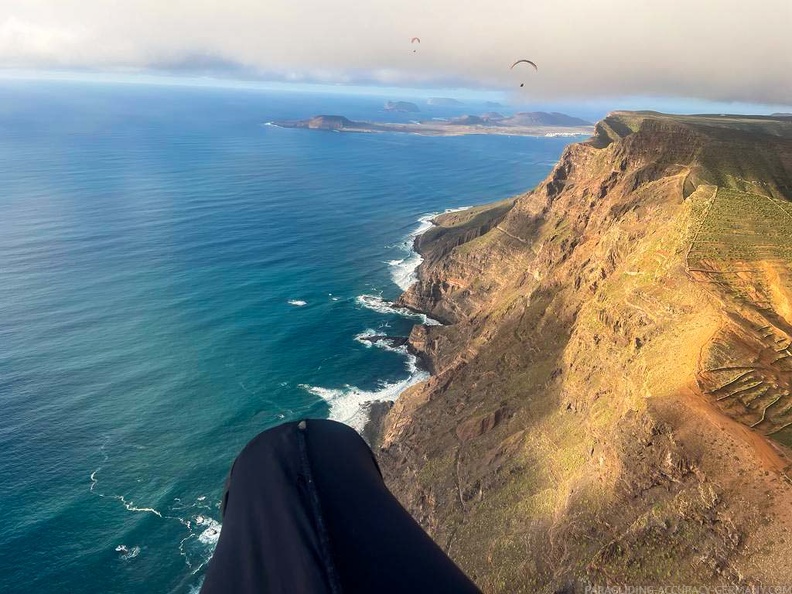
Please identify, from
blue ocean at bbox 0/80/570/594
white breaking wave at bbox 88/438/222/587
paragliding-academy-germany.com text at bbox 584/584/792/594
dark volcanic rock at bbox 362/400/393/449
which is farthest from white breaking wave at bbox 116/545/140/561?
paragliding-academy-germany.com text at bbox 584/584/792/594

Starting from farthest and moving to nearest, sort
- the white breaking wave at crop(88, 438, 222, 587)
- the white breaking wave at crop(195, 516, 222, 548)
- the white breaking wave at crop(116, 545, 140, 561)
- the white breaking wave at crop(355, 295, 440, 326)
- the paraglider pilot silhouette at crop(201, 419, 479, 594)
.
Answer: the white breaking wave at crop(355, 295, 440, 326) → the white breaking wave at crop(195, 516, 222, 548) → the white breaking wave at crop(88, 438, 222, 587) → the white breaking wave at crop(116, 545, 140, 561) → the paraglider pilot silhouette at crop(201, 419, 479, 594)

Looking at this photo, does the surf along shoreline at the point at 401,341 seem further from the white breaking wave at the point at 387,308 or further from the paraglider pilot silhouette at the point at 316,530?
the paraglider pilot silhouette at the point at 316,530

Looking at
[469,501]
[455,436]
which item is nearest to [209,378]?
[455,436]

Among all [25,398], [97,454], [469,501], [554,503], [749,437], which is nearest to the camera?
[749,437]

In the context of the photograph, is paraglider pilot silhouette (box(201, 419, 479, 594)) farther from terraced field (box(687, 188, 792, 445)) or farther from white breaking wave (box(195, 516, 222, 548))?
white breaking wave (box(195, 516, 222, 548))

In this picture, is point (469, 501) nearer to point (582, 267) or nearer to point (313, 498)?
point (582, 267)

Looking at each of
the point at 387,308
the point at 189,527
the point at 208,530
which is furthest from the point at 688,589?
the point at 387,308
